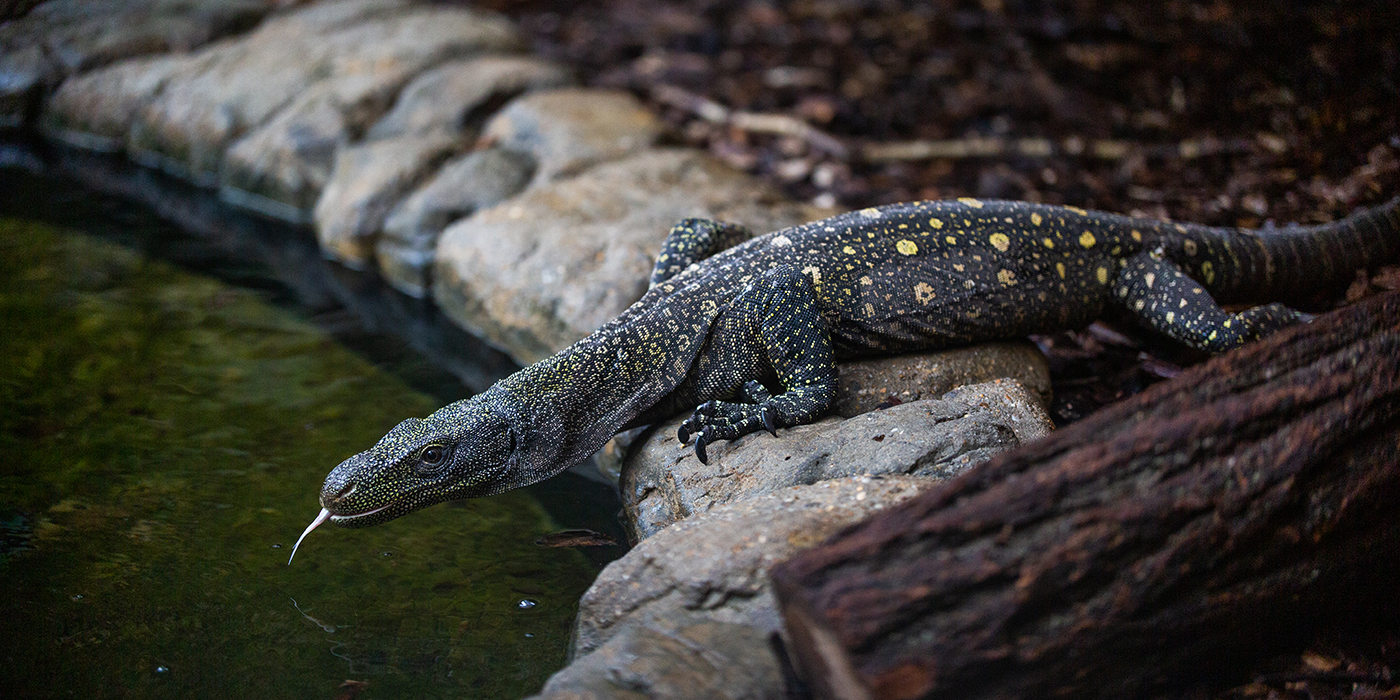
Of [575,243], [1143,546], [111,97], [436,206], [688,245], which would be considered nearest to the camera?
[1143,546]

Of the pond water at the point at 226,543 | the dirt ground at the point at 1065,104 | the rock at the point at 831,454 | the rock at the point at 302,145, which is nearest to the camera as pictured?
the pond water at the point at 226,543

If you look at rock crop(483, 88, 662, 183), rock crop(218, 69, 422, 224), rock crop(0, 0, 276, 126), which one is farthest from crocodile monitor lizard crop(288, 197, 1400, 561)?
rock crop(0, 0, 276, 126)

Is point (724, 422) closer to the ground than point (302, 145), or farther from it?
farther from it

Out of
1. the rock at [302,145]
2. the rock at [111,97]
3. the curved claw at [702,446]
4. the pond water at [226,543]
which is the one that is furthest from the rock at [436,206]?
the rock at [111,97]

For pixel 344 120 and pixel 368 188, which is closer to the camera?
pixel 368 188

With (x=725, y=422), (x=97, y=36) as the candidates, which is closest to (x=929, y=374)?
(x=725, y=422)

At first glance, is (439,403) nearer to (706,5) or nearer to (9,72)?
(9,72)

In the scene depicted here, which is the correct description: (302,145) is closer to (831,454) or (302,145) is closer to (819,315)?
(819,315)

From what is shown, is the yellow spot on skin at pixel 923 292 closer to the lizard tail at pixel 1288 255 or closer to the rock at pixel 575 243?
the lizard tail at pixel 1288 255
